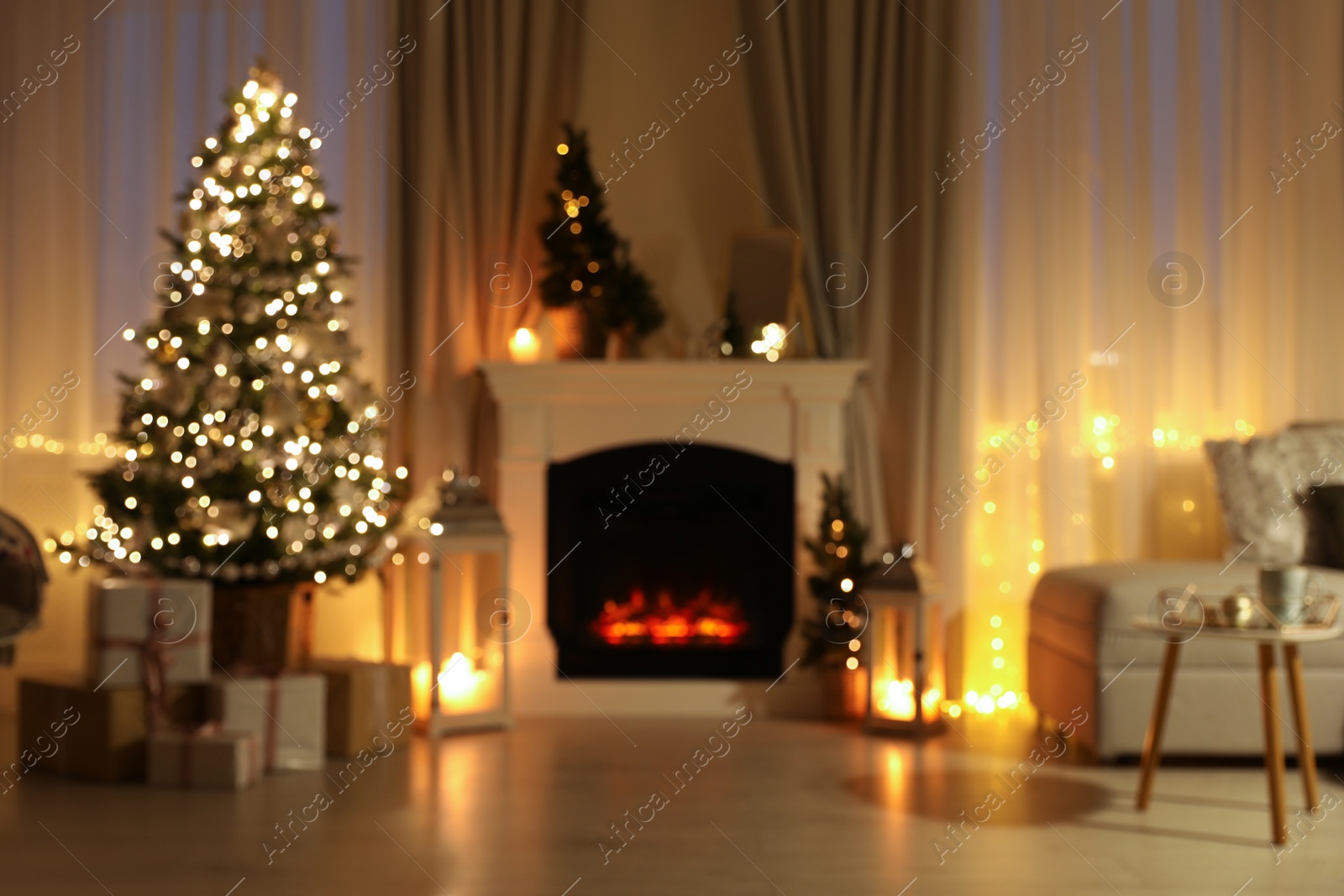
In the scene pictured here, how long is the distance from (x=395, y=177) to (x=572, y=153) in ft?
2.38

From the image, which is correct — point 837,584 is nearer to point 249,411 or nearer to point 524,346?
point 524,346

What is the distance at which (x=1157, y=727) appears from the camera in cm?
319

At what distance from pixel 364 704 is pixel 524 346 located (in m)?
1.50

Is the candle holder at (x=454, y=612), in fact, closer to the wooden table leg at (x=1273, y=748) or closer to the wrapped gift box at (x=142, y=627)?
the wrapped gift box at (x=142, y=627)

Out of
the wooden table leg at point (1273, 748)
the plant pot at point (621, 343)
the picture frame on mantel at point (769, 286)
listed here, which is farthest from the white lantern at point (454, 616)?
the wooden table leg at point (1273, 748)

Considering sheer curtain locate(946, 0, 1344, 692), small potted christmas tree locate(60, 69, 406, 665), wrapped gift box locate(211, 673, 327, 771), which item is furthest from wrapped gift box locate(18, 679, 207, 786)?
sheer curtain locate(946, 0, 1344, 692)

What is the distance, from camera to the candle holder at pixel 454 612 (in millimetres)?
4355

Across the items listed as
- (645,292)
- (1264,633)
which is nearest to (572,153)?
(645,292)

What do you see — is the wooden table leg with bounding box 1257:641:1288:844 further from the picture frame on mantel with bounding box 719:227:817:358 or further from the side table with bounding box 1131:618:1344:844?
the picture frame on mantel with bounding box 719:227:817:358

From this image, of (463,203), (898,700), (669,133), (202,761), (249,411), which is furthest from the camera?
(669,133)

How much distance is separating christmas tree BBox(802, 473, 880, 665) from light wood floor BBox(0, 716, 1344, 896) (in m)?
0.55

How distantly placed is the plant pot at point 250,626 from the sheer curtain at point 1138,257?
253 cm

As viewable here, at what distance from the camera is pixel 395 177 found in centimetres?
493

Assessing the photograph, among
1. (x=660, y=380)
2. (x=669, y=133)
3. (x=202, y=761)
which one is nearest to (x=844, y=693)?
(x=660, y=380)
